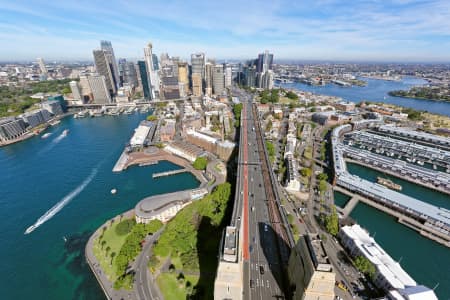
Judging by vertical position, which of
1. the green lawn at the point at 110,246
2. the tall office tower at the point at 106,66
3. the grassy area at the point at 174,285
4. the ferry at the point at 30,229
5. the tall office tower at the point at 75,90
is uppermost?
the tall office tower at the point at 106,66

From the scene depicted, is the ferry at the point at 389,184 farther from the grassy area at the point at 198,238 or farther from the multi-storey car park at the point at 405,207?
the grassy area at the point at 198,238

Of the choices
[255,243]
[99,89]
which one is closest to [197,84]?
[99,89]

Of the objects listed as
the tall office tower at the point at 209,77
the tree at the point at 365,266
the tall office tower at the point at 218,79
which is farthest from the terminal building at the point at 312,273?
the tall office tower at the point at 218,79

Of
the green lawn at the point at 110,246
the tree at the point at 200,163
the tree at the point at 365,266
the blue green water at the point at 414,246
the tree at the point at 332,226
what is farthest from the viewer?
the tree at the point at 200,163

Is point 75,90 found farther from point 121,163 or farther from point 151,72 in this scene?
point 121,163

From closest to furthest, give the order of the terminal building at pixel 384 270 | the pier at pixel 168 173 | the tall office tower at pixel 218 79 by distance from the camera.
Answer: the terminal building at pixel 384 270, the pier at pixel 168 173, the tall office tower at pixel 218 79
